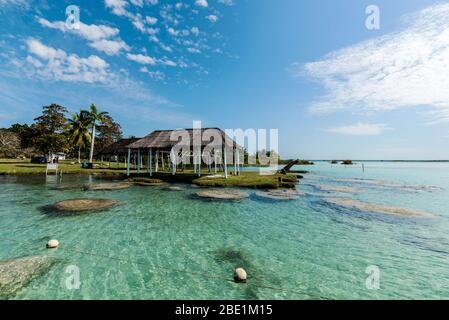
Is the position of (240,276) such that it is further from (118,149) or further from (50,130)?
(50,130)

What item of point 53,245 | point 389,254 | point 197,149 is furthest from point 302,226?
point 197,149

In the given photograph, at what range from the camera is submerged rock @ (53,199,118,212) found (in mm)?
11438

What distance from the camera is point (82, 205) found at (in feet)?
39.2

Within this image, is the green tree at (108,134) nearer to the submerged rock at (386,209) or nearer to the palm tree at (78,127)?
the palm tree at (78,127)

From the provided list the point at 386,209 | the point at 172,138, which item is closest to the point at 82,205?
the point at 172,138

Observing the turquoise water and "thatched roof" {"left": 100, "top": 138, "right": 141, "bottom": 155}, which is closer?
the turquoise water

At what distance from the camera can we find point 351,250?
7.14m

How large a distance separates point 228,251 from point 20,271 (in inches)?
220

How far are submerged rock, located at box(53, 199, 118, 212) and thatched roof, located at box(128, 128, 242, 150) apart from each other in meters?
12.8

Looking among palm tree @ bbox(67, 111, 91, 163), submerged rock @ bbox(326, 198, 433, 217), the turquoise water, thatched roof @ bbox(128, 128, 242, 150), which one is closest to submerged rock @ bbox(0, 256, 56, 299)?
the turquoise water

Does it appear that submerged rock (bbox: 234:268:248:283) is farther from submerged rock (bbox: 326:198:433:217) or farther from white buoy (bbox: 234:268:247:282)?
submerged rock (bbox: 326:198:433:217)

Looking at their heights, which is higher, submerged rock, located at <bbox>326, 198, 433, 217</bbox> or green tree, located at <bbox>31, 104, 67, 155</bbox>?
green tree, located at <bbox>31, 104, 67, 155</bbox>
